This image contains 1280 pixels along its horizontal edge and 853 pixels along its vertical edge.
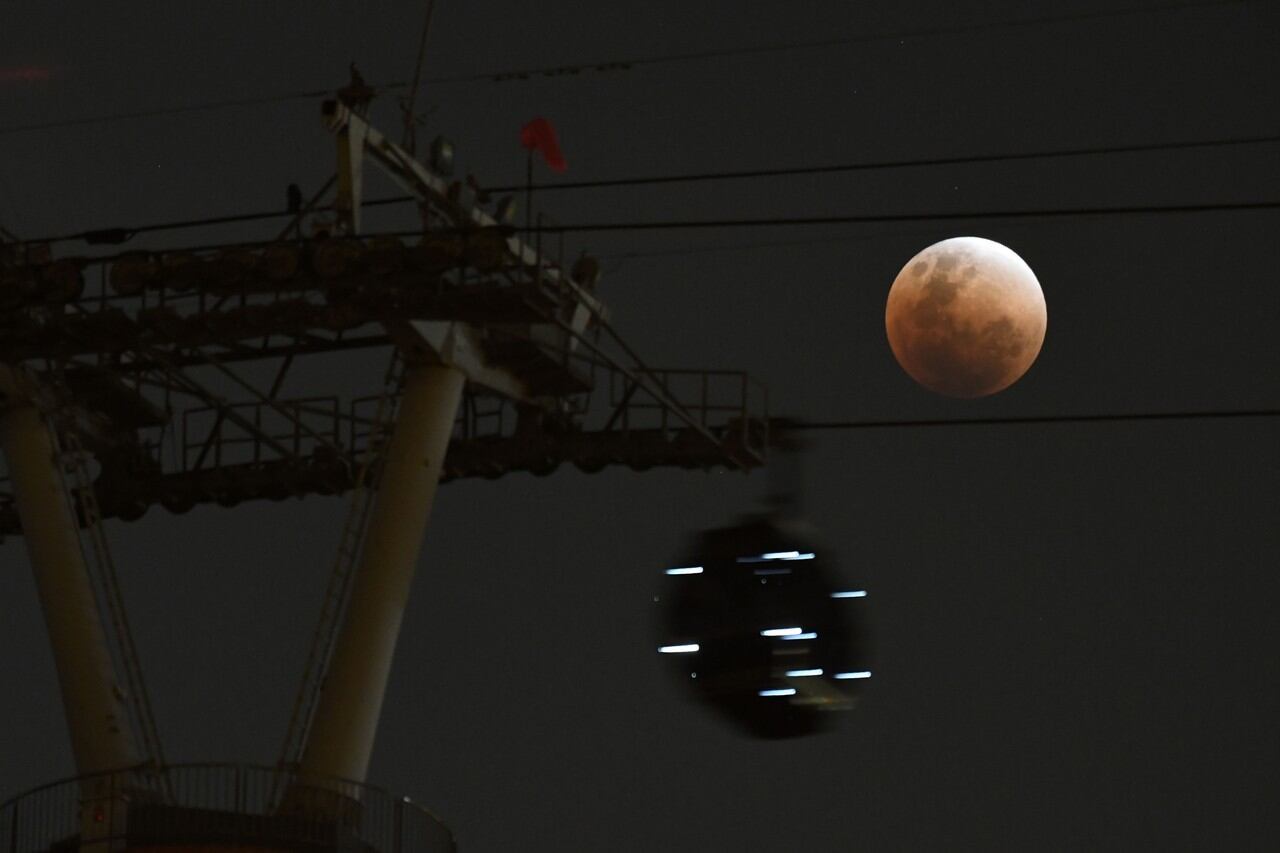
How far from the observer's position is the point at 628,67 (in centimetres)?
2905

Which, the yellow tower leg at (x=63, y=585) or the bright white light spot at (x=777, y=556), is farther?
the yellow tower leg at (x=63, y=585)

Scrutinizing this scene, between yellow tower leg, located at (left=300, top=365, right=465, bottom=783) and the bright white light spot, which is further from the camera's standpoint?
yellow tower leg, located at (left=300, top=365, right=465, bottom=783)

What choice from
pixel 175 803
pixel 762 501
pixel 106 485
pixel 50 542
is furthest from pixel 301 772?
pixel 762 501

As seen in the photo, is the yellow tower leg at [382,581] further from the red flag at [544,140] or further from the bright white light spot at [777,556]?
the bright white light spot at [777,556]

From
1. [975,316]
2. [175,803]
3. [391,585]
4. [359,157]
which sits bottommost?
[175,803]

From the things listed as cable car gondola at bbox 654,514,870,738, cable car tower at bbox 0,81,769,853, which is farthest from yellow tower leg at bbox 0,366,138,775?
cable car gondola at bbox 654,514,870,738

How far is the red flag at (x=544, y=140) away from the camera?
33406mm

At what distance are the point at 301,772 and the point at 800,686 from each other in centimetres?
1361

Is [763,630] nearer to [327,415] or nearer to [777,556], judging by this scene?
[777,556]

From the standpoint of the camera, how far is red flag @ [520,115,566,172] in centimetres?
3341

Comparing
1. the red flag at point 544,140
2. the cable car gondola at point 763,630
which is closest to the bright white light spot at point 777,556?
the cable car gondola at point 763,630

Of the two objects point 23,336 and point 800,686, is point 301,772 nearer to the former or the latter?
point 23,336

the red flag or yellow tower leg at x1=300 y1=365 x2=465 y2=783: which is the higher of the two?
the red flag

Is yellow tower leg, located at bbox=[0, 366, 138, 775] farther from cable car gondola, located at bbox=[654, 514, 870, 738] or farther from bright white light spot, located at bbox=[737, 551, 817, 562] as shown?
bright white light spot, located at bbox=[737, 551, 817, 562]
